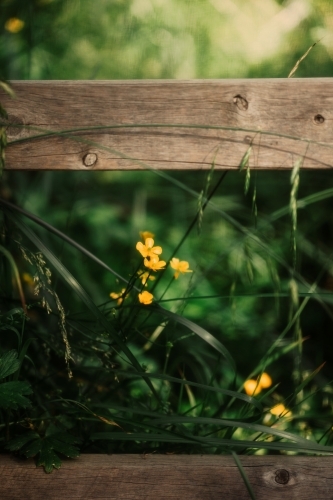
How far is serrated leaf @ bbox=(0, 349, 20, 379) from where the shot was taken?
3.46ft

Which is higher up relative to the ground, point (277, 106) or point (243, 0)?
point (243, 0)

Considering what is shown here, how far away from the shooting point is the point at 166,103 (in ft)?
3.97

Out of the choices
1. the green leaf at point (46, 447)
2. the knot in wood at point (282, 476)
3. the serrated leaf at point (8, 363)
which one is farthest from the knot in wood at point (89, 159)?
the knot in wood at point (282, 476)

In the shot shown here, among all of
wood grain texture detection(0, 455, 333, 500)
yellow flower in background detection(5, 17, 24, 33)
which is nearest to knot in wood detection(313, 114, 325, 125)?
wood grain texture detection(0, 455, 333, 500)

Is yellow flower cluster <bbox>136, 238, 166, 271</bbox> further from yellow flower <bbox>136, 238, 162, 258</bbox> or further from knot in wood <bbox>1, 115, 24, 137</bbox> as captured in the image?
knot in wood <bbox>1, 115, 24, 137</bbox>

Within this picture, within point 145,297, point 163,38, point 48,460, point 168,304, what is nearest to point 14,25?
point 163,38

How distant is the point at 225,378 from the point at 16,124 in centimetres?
111

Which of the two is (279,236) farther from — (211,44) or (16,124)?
(16,124)

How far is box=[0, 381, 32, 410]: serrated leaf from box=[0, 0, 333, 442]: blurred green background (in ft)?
2.84

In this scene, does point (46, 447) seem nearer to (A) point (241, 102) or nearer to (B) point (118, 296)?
(B) point (118, 296)

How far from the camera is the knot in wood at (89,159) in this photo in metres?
1.21

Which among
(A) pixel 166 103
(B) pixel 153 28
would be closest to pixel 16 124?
(A) pixel 166 103

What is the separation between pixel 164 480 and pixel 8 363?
1.24ft

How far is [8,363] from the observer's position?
1069 mm
